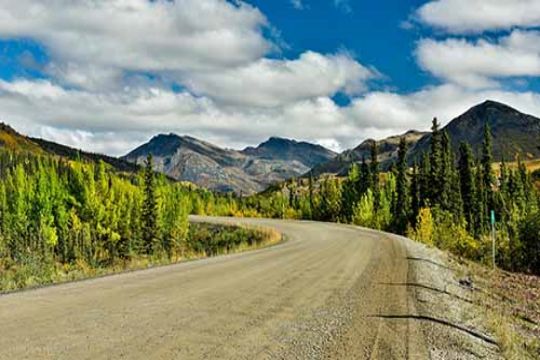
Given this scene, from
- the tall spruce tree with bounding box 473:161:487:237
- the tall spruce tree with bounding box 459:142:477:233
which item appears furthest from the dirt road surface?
the tall spruce tree with bounding box 473:161:487:237

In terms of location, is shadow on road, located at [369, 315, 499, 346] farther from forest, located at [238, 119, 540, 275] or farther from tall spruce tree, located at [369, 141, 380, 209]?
tall spruce tree, located at [369, 141, 380, 209]

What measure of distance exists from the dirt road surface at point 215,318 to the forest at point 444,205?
38431mm

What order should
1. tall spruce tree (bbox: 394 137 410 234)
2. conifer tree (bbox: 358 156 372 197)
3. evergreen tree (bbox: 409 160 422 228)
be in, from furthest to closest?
conifer tree (bbox: 358 156 372 197) < tall spruce tree (bbox: 394 137 410 234) < evergreen tree (bbox: 409 160 422 228)

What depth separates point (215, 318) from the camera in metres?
10.0

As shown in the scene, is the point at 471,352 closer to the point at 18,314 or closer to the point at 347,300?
the point at 347,300

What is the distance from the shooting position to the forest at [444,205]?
52269 mm

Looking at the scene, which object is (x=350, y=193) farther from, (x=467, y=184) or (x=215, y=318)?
(x=215, y=318)

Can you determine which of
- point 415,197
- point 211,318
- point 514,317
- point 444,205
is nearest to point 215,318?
point 211,318

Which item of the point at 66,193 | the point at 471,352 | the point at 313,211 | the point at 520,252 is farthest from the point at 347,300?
the point at 313,211

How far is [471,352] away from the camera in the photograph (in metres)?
8.71

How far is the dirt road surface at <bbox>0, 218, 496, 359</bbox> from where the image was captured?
7773mm

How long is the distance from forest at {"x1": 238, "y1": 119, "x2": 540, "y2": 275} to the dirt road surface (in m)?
38.4

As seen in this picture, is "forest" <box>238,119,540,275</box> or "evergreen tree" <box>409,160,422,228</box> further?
"evergreen tree" <box>409,160,422,228</box>

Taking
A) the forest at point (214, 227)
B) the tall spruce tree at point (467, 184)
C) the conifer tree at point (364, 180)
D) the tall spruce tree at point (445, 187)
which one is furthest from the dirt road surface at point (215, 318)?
the conifer tree at point (364, 180)
